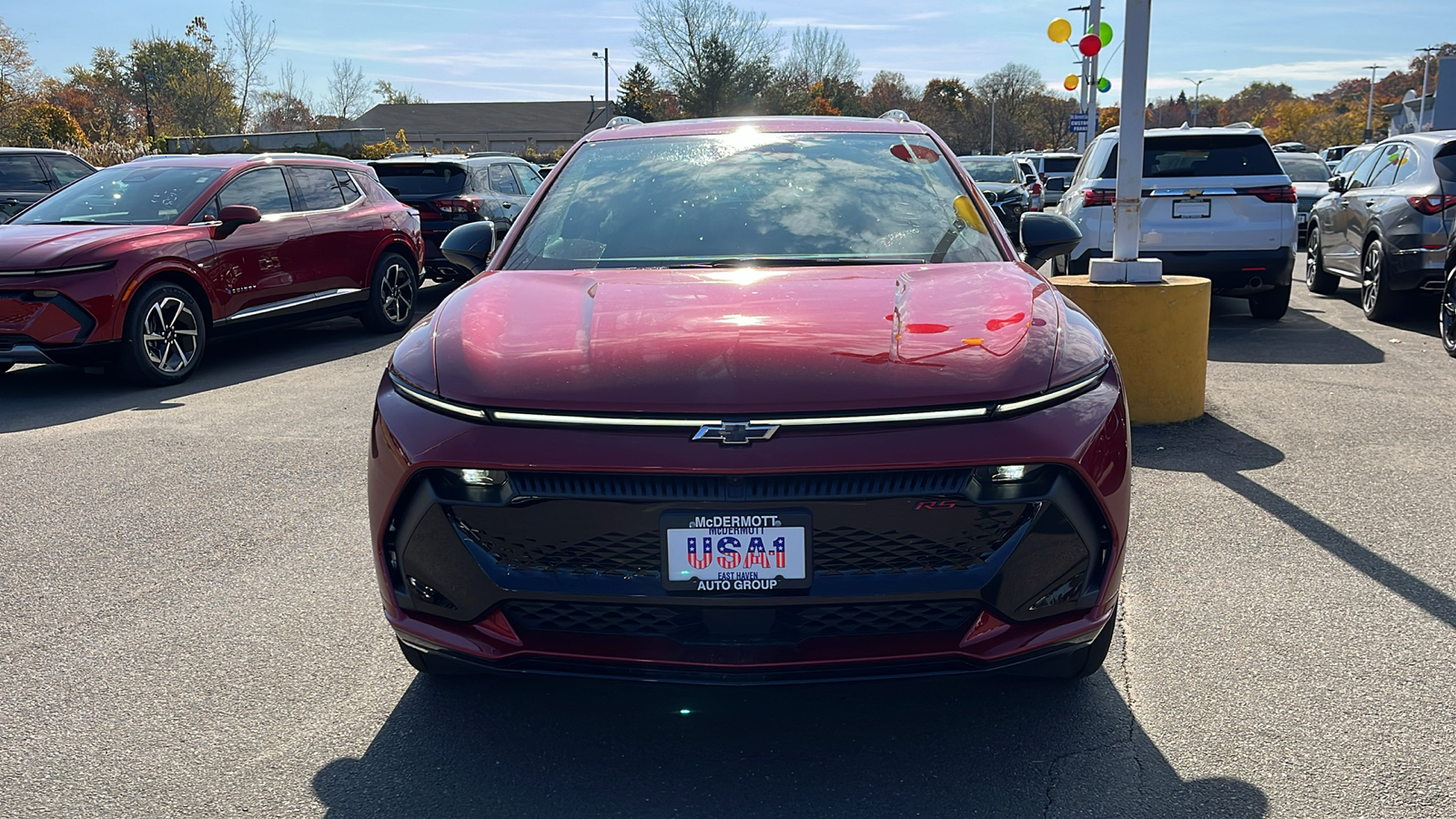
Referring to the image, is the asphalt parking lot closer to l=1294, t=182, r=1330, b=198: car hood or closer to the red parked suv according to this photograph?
the red parked suv

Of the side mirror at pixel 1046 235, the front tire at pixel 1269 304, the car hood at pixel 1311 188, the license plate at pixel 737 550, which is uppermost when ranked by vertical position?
the car hood at pixel 1311 188

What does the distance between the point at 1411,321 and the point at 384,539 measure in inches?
415

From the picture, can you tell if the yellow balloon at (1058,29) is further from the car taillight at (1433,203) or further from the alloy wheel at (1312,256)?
the car taillight at (1433,203)

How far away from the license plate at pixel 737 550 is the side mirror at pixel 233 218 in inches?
302

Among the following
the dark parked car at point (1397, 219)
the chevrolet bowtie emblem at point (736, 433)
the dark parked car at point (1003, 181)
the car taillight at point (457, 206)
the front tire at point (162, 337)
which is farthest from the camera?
the dark parked car at point (1003, 181)

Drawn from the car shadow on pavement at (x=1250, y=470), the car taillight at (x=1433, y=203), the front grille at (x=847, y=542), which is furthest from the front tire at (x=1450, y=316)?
the front grille at (x=847, y=542)

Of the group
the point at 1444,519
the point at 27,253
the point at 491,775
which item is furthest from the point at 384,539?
the point at 27,253

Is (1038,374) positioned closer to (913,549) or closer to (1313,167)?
(913,549)

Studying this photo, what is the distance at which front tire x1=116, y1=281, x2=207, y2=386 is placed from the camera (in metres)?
8.20

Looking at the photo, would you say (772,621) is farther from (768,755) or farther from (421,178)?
(421,178)

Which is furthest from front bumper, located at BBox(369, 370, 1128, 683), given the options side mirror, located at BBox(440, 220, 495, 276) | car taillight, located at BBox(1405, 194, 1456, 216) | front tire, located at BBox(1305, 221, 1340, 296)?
front tire, located at BBox(1305, 221, 1340, 296)

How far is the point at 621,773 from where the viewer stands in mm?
2805

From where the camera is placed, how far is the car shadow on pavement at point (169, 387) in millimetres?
7648

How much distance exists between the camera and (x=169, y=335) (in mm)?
8531
